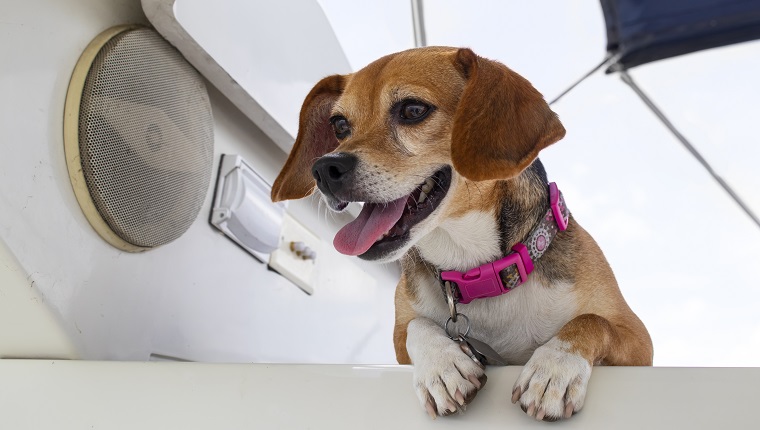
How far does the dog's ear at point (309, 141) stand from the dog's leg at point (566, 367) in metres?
0.77

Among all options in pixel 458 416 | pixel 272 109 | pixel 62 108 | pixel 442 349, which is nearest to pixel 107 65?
pixel 62 108

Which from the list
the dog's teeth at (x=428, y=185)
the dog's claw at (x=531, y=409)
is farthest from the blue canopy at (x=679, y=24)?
the dog's claw at (x=531, y=409)

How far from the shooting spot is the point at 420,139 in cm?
149

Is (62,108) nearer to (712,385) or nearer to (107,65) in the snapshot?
(107,65)

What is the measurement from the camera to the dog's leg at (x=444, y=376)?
3.60 feet

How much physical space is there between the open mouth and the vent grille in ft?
2.17

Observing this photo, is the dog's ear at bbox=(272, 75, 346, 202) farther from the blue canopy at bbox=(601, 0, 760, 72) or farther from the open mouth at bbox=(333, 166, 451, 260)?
the blue canopy at bbox=(601, 0, 760, 72)

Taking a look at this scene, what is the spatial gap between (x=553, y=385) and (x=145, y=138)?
49.1 inches

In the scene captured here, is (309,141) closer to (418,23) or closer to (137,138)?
(137,138)

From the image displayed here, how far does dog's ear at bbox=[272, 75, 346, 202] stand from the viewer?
5.74 ft

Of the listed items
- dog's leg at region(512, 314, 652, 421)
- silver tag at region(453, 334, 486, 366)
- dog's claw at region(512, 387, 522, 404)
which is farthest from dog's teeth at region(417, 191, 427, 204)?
dog's claw at region(512, 387, 522, 404)

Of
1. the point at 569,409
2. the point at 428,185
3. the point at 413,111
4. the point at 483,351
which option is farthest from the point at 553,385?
the point at 413,111

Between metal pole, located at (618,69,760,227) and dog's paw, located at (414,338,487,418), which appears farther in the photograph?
metal pole, located at (618,69,760,227)

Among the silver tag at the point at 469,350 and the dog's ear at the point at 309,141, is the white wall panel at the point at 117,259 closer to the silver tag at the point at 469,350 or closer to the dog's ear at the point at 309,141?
the dog's ear at the point at 309,141
